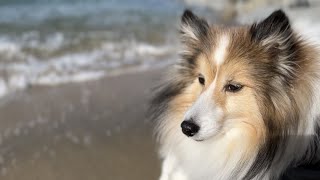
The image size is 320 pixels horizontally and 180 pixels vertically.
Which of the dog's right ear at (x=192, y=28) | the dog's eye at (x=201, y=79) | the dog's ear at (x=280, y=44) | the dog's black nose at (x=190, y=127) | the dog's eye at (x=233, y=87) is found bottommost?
the dog's black nose at (x=190, y=127)

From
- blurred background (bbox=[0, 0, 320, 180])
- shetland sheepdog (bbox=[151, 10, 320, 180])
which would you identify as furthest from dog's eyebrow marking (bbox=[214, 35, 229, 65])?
blurred background (bbox=[0, 0, 320, 180])

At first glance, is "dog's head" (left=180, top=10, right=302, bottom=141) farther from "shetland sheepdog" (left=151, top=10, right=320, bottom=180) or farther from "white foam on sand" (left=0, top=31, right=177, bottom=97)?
"white foam on sand" (left=0, top=31, right=177, bottom=97)

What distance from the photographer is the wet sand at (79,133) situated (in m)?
4.14

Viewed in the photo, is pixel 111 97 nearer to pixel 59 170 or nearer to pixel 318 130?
pixel 59 170

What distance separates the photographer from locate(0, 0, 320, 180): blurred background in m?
4.24

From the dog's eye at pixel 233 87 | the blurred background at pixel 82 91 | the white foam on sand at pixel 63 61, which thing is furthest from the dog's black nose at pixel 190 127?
the white foam on sand at pixel 63 61

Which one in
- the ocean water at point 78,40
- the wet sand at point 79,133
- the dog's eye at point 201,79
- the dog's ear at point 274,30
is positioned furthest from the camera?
the ocean water at point 78,40

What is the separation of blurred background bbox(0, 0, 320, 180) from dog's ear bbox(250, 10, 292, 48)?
Result: 0.98 ft

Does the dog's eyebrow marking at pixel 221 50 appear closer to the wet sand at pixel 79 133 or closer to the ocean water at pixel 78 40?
the wet sand at pixel 79 133

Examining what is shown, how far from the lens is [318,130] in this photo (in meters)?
2.87

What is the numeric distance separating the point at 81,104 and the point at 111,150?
1.06 metres

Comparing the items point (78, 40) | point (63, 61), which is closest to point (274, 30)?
point (63, 61)

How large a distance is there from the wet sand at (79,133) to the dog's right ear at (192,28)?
131cm

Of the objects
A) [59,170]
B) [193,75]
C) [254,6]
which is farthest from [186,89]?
[254,6]
